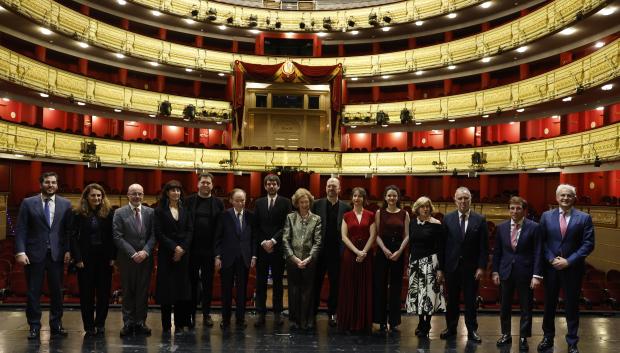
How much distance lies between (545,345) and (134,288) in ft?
13.9

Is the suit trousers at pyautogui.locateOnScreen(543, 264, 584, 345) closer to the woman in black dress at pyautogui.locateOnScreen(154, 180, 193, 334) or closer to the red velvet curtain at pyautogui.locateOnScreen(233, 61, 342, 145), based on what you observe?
the woman in black dress at pyautogui.locateOnScreen(154, 180, 193, 334)

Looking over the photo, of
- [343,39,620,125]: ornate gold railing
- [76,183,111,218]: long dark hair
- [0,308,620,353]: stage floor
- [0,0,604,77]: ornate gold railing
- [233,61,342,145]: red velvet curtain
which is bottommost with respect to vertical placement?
[0,308,620,353]: stage floor

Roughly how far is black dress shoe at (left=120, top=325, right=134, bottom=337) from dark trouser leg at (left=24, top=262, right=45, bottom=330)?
2.72 ft

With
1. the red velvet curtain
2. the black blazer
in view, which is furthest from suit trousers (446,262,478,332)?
the red velvet curtain

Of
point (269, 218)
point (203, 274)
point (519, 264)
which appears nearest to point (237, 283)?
point (203, 274)

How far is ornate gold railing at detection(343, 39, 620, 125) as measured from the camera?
14406mm

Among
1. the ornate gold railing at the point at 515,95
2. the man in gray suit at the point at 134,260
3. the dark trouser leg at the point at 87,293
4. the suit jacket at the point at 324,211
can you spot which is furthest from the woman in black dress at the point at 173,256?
the ornate gold railing at the point at 515,95

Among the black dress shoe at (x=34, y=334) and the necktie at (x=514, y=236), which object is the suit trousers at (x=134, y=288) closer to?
the black dress shoe at (x=34, y=334)

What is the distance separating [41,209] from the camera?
17.3 ft

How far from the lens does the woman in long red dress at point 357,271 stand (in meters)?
5.56

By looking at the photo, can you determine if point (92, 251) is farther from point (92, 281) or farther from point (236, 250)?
point (236, 250)

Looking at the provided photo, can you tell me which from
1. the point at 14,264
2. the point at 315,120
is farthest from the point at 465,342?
the point at 315,120

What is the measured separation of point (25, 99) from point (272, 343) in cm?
1653

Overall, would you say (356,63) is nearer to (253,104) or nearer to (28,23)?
(253,104)
